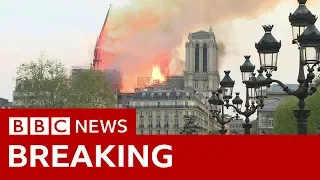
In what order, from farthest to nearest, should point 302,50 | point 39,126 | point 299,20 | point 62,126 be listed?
point 299,20, point 302,50, point 39,126, point 62,126

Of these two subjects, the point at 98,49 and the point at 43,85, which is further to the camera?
the point at 98,49

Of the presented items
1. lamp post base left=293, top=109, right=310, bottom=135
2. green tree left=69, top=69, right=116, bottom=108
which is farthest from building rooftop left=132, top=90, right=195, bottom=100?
lamp post base left=293, top=109, right=310, bottom=135

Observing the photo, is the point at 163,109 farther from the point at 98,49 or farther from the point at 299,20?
the point at 299,20

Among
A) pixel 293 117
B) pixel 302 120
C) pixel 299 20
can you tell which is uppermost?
pixel 299 20

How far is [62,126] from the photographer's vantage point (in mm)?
8406

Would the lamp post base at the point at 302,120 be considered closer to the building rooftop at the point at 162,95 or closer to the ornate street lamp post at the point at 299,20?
the ornate street lamp post at the point at 299,20

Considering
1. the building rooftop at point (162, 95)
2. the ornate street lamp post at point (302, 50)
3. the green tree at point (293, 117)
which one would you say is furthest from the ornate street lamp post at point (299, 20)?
the building rooftop at point (162, 95)

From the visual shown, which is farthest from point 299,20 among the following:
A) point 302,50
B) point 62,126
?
point 62,126

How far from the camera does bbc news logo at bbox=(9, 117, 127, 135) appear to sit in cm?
839

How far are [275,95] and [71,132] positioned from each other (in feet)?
515

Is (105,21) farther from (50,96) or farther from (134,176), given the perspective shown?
(134,176)

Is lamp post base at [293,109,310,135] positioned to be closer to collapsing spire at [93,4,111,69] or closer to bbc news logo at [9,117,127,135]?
bbc news logo at [9,117,127,135]

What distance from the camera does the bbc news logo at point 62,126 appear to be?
27.5ft

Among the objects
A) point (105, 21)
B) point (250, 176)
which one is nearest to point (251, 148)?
point (250, 176)
